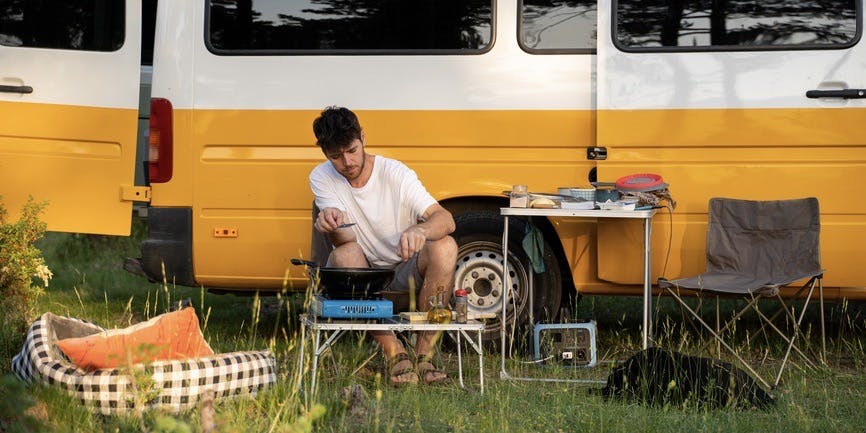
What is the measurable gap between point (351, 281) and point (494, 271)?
1.40 meters

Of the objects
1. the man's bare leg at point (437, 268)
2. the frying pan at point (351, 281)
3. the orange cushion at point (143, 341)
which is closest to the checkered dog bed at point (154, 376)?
the orange cushion at point (143, 341)

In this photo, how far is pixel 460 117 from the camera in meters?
6.00

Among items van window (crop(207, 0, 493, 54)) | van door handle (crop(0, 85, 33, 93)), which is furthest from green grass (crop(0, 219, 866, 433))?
van window (crop(207, 0, 493, 54))

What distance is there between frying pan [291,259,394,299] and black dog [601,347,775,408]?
3.41 ft

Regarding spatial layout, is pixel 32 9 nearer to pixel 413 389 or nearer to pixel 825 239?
pixel 413 389

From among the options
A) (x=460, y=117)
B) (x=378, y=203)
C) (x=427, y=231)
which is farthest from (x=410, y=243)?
(x=460, y=117)

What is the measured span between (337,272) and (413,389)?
57 cm

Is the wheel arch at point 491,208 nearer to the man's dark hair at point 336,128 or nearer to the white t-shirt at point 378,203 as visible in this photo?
the white t-shirt at point 378,203

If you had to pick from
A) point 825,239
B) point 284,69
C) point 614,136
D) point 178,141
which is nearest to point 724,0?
point 614,136

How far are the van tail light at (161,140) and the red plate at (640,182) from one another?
7.33 feet

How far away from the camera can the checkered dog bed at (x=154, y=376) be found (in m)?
4.34

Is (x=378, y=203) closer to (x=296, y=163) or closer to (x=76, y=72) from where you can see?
(x=296, y=163)

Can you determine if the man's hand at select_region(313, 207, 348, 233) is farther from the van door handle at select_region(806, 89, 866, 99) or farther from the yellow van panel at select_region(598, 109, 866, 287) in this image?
the van door handle at select_region(806, 89, 866, 99)

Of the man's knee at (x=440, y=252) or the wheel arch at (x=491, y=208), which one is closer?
the man's knee at (x=440, y=252)
